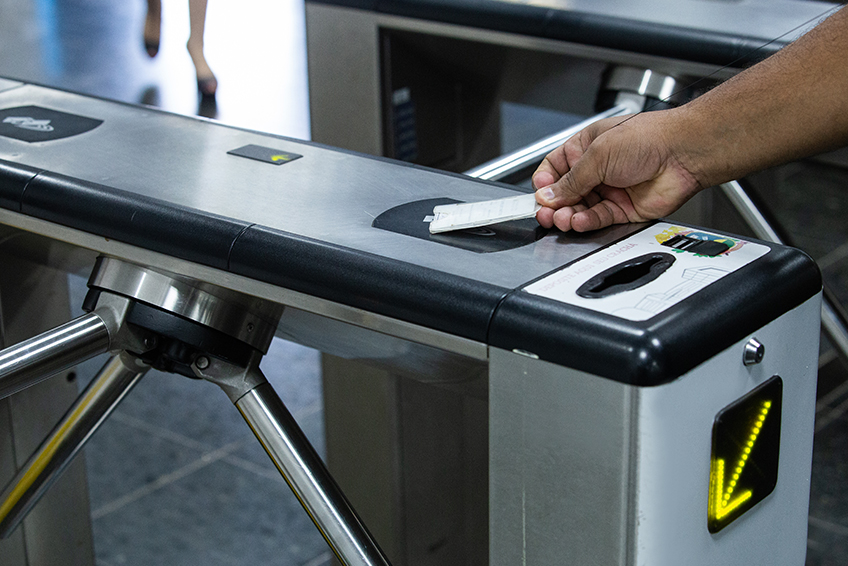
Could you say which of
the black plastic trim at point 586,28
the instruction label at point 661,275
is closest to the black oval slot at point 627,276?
the instruction label at point 661,275

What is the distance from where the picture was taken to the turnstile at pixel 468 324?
1.78 ft

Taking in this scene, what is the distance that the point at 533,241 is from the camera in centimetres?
66

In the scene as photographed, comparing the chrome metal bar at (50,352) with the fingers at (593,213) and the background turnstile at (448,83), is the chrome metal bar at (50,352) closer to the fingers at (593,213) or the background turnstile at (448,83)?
the fingers at (593,213)

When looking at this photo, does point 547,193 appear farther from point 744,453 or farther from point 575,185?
point 744,453

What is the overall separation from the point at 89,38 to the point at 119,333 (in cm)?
43

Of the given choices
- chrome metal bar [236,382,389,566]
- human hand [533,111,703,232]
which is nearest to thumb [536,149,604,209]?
human hand [533,111,703,232]

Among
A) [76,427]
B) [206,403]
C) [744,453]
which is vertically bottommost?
[206,403]

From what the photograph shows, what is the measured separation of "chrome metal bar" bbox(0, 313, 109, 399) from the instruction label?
35 centimetres

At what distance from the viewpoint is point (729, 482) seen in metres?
0.59

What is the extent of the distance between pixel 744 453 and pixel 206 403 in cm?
159

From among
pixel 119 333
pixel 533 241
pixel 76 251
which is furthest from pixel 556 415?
pixel 76 251

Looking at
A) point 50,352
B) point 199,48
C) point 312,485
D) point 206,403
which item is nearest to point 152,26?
point 199,48

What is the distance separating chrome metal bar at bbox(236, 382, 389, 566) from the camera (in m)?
0.71

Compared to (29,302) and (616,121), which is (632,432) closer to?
(616,121)
